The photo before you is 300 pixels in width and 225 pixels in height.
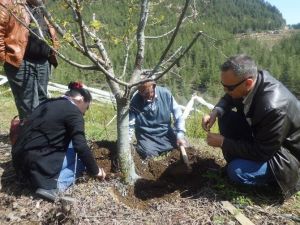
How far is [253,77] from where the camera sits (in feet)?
11.1

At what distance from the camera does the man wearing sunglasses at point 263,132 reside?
127 inches

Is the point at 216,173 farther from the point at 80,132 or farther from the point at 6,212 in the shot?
the point at 6,212

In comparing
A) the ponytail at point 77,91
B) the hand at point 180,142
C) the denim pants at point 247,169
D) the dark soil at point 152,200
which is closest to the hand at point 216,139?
the denim pants at point 247,169

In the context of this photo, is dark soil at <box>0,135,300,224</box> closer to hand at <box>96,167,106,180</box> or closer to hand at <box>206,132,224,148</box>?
hand at <box>96,167,106,180</box>

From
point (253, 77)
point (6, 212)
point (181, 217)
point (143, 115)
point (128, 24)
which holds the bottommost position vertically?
point (6, 212)

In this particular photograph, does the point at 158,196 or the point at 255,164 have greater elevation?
the point at 255,164

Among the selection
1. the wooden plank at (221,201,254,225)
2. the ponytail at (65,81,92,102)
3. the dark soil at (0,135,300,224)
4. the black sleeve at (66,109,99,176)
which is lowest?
the dark soil at (0,135,300,224)

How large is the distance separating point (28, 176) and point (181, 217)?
→ 144 cm

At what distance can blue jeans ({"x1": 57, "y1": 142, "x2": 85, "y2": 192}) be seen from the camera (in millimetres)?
3674

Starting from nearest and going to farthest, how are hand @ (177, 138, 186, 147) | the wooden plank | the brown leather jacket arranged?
the wooden plank
the brown leather jacket
hand @ (177, 138, 186, 147)

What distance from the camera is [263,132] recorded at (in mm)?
3260

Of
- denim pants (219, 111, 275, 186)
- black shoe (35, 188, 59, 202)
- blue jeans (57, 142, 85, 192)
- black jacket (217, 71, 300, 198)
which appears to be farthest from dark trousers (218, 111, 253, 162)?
black shoe (35, 188, 59, 202)

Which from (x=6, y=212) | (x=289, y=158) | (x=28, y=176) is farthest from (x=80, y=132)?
(x=289, y=158)

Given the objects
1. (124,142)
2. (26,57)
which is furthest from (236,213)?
(26,57)
